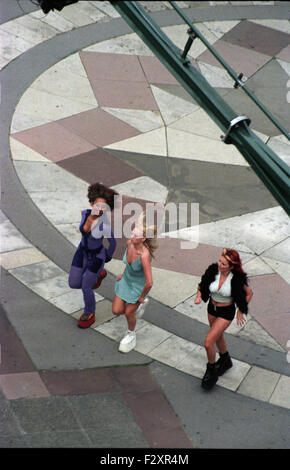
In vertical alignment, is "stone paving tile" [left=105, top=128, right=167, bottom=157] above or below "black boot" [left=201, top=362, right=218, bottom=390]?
above

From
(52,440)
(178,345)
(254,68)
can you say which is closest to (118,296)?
(178,345)

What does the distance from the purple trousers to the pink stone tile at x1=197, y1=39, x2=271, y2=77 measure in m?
7.77

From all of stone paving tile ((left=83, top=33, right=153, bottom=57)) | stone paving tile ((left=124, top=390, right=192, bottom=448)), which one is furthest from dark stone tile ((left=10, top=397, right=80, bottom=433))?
stone paving tile ((left=83, top=33, right=153, bottom=57))

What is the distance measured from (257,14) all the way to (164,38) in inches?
478

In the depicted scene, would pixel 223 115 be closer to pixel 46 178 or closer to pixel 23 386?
pixel 23 386

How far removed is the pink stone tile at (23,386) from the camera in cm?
718

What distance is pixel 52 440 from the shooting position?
671 centimetres

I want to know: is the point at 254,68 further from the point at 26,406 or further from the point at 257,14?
the point at 26,406

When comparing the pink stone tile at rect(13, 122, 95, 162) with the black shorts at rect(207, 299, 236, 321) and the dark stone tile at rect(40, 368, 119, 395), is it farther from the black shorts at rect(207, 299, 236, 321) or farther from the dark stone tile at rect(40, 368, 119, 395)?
the black shorts at rect(207, 299, 236, 321)

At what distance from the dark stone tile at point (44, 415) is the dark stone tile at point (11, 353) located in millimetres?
473

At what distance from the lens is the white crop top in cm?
718

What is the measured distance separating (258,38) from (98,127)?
5588mm

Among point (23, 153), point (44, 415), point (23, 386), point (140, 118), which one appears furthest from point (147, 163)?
point (44, 415)

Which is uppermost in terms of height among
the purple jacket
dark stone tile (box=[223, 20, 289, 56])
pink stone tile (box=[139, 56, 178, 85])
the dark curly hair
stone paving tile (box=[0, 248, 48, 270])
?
dark stone tile (box=[223, 20, 289, 56])
